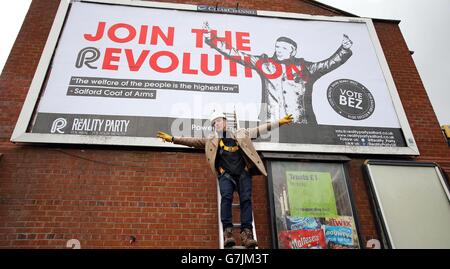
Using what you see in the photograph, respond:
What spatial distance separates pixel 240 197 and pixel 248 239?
506mm

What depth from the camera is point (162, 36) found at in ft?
20.5

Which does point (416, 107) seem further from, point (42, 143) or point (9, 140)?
point (9, 140)

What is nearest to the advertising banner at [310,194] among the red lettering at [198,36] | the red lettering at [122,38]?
the red lettering at [198,36]

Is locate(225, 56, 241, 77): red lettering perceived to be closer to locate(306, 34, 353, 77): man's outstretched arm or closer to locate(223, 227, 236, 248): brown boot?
locate(306, 34, 353, 77): man's outstretched arm

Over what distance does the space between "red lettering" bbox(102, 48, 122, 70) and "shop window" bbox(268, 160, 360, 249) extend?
10.7 ft

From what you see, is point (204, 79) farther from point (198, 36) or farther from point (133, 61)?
point (133, 61)

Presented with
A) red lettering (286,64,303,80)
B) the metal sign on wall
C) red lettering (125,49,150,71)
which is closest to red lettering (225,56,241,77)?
the metal sign on wall

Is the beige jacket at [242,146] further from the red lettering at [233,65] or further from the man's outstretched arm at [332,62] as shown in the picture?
the man's outstretched arm at [332,62]

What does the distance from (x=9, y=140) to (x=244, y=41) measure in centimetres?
446

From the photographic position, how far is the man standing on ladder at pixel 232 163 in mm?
3762

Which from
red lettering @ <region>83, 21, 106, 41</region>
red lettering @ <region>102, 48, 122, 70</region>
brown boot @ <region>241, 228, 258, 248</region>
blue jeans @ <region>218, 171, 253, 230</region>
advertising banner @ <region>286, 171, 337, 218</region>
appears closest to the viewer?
brown boot @ <region>241, 228, 258, 248</region>

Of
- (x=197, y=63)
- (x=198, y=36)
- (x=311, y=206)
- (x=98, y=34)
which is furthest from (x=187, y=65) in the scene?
(x=311, y=206)

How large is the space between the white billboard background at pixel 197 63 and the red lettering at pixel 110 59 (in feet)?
0.25

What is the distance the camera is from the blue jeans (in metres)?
3.74
